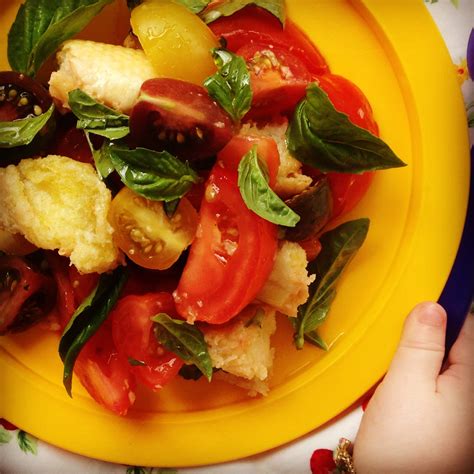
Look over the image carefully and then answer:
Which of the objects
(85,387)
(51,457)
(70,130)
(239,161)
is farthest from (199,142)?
(51,457)

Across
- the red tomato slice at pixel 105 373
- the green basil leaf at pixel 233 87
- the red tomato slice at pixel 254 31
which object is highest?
the red tomato slice at pixel 254 31

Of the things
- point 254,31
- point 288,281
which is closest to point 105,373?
point 288,281

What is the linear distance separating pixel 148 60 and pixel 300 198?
0.38 meters

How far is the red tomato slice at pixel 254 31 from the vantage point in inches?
49.1

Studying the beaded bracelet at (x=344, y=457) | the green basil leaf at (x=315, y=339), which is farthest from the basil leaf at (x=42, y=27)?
the beaded bracelet at (x=344, y=457)

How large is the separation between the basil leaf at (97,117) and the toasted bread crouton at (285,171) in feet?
0.75

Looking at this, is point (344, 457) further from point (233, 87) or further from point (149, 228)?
point (233, 87)

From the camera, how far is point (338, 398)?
1.32 m

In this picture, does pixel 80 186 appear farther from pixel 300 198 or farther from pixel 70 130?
pixel 300 198

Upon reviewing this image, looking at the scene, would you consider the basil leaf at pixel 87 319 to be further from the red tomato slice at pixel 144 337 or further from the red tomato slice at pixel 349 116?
the red tomato slice at pixel 349 116

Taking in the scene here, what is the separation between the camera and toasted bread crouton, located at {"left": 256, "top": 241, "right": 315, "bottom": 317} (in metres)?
1.16

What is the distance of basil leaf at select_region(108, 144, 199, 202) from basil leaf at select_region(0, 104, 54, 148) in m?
0.16

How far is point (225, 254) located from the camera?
112 centimetres

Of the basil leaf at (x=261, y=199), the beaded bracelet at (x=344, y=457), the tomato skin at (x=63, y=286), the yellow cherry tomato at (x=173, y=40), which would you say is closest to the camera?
the basil leaf at (x=261, y=199)
